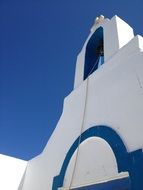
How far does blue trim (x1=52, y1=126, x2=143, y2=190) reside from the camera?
3.09m

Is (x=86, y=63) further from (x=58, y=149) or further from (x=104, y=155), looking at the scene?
(x=104, y=155)

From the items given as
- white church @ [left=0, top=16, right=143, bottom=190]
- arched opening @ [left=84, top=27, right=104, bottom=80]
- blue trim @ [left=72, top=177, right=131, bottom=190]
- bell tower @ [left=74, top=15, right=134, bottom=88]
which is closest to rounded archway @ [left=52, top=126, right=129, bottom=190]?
white church @ [left=0, top=16, right=143, bottom=190]

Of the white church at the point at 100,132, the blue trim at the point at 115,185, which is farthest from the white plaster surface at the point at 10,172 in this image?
the blue trim at the point at 115,185

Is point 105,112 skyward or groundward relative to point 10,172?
skyward

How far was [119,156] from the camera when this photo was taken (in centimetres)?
350

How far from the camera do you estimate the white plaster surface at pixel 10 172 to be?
634cm

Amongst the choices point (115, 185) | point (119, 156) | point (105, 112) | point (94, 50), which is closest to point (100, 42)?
point (94, 50)

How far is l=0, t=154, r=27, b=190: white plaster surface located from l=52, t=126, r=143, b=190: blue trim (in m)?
2.13

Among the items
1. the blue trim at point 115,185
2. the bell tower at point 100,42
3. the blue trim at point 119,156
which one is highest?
the bell tower at point 100,42

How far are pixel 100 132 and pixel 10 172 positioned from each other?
3613 mm

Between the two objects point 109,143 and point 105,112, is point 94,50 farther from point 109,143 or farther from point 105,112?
point 109,143

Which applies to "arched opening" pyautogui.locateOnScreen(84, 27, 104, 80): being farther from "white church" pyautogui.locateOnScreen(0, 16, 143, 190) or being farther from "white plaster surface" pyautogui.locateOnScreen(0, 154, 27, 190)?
"white plaster surface" pyautogui.locateOnScreen(0, 154, 27, 190)

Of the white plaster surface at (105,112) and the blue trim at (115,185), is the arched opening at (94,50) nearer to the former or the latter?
the white plaster surface at (105,112)

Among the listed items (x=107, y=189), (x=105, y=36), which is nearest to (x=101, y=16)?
(x=105, y=36)
